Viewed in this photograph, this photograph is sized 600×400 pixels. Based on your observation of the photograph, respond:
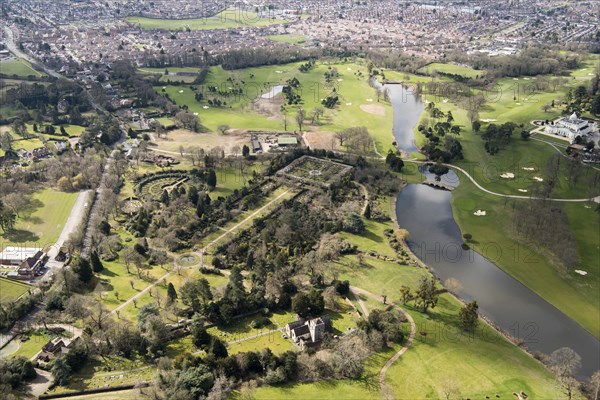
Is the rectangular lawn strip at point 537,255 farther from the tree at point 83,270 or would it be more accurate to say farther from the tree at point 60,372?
the tree at point 60,372

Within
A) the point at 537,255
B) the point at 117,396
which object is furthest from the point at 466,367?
the point at 117,396

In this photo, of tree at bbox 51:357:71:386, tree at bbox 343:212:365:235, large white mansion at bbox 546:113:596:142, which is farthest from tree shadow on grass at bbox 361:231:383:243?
large white mansion at bbox 546:113:596:142

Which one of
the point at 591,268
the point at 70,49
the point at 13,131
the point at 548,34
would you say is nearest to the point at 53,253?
the point at 13,131

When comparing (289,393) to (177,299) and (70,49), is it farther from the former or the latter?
(70,49)

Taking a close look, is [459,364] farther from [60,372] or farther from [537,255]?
[60,372]

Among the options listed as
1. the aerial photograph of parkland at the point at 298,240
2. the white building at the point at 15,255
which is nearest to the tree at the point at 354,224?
the aerial photograph of parkland at the point at 298,240

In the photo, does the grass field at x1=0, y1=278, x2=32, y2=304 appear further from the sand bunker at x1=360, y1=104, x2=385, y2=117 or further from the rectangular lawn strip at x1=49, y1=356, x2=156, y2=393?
the sand bunker at x1=360, y1=104, x2=385, y2=117

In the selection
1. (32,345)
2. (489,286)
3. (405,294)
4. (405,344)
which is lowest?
(489,286)

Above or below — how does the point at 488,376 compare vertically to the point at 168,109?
below

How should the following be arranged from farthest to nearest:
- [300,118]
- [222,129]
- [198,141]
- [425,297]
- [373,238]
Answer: [300,118] < [222,129] < [198,141] < [373,238] < [425,297]
